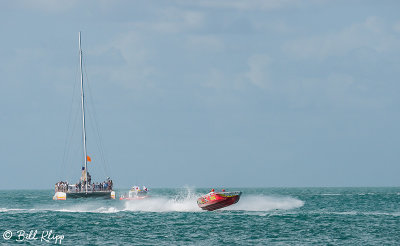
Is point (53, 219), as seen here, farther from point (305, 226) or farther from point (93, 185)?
point (93, 185)

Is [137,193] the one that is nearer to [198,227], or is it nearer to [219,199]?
[219,199]

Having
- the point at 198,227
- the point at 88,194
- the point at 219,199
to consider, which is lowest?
the point at 198,227

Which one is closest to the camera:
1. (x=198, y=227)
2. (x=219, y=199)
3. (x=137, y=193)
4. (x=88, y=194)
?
(x=198, y=227)

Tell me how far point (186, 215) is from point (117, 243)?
2313 cm

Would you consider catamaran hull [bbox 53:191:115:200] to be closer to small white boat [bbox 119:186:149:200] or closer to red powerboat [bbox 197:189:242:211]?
small white boat [bbox 119:186:149:200]

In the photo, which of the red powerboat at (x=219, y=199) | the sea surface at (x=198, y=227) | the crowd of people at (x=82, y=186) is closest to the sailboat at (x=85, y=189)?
the crowd of people at (x=82, y=186)

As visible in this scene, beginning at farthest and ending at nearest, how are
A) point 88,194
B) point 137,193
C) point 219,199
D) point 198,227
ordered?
1. point 137,193
2. point 88,194
3. point 219,199
4. point 198,227

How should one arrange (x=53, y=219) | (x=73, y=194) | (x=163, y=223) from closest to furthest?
(x=163, y=223) → (x=53, y=219) → (x=73, y=194)

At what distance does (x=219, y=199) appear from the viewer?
7056cm

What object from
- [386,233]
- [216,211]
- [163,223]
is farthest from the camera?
[216,211]

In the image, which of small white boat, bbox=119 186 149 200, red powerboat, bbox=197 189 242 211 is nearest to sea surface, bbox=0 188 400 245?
red powerboat, bbox=197 189 242 211

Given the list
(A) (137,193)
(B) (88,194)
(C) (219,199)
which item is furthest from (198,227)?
(A) (137,193)

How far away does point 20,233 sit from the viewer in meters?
52.3

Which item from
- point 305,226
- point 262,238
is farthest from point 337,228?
point 262,238
